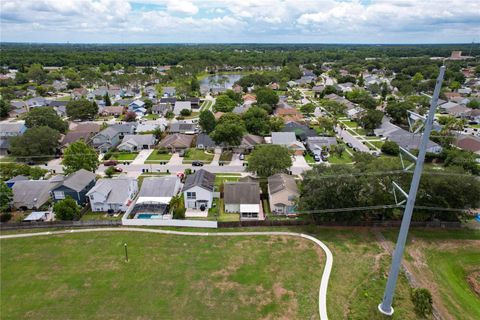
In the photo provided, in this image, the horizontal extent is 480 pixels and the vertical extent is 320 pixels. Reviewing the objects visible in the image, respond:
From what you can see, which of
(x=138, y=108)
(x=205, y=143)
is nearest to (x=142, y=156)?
(x=205, y=143)

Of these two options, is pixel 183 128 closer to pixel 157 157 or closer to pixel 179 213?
pixel 157 157

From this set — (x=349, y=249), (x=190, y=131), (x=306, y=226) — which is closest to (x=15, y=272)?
A: (x=306, y=226)

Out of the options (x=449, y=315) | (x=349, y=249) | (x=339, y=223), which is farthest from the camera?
(x=339, y=223)

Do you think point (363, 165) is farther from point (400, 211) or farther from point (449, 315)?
point (449, 315)

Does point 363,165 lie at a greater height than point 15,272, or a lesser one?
greater

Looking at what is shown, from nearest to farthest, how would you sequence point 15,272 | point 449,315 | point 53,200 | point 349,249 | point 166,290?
point 449,315 → point 166,290 → point 15,272 → point 349,249 → point 53,200

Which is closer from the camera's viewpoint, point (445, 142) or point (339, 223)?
point (339, 223)

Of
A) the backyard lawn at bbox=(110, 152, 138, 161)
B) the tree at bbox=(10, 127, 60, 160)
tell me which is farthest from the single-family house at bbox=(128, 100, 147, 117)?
the tree at bbox=(10, 127, 60, 160)

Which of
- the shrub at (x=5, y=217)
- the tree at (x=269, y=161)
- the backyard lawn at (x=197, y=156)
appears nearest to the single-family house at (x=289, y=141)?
the tree at (x=269, y=161)
